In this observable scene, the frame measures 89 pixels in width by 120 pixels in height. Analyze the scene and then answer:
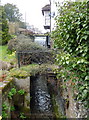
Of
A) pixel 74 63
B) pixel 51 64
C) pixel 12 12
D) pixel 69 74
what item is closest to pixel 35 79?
pixel 51 64

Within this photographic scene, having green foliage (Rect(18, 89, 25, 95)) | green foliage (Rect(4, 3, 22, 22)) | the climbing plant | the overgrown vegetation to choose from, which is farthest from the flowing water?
green foliage (Rect(4, 3, 22, 22))

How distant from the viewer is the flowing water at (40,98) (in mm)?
4673

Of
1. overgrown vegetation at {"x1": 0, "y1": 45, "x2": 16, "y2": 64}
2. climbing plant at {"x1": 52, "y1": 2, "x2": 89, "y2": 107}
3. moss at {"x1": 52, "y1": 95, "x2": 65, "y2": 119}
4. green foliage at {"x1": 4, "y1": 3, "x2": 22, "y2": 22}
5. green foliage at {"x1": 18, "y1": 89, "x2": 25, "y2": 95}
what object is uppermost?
green foliage at {"x1": 4, "y1": 3, "x2": 22, "y2": 22}

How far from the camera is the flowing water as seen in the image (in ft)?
15.3

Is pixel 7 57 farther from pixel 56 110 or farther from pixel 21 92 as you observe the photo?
pixel 56 110

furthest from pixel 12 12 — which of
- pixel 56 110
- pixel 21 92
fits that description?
pixel 56 110

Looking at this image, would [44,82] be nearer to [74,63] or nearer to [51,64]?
[51,64]

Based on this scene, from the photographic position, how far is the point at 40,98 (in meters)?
5.66

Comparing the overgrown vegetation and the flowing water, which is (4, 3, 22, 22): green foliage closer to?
the overgrown vegetation

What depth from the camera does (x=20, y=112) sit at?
13.9 ft

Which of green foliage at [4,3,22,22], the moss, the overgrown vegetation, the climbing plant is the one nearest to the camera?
the climbing plant

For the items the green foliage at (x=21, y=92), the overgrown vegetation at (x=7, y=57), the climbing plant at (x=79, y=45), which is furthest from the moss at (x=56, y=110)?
the overgrown vegetation at (x=7, y=57)

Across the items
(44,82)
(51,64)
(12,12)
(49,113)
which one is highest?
(12,12)

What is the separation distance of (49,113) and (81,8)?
4149 millimetres
